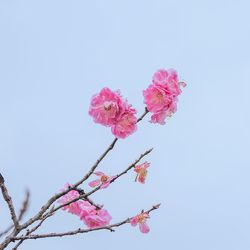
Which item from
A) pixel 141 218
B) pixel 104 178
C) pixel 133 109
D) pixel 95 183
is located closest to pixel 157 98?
pixel 133 109

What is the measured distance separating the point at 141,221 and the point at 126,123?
1135 mm

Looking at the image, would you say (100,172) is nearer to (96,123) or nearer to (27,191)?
(96,123)

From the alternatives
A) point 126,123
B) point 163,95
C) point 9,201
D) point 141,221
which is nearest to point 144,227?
point 141,221

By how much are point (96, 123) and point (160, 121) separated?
0.65m

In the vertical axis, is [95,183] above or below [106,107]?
below

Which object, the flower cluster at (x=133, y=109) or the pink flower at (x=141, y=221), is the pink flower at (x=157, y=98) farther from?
the pink flower at (x=141, y=221)

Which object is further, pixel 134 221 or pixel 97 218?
pixel 97 218

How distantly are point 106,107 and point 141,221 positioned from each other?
1.33m

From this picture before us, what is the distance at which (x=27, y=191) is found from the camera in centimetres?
587

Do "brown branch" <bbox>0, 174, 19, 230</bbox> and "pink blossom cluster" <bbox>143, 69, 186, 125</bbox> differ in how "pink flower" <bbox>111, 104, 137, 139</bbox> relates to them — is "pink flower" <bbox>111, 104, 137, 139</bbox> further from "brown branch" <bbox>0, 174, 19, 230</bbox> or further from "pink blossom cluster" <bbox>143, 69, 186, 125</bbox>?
"brown branch" <bbox>0, 174, 19, 230</bbox>

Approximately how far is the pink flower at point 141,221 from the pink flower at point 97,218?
0.33 m

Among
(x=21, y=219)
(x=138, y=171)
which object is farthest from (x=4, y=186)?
(x=138, y=171)

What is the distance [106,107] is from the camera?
6.70 metres

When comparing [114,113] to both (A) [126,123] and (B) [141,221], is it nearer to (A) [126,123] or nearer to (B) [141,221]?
(A) [126,123]
